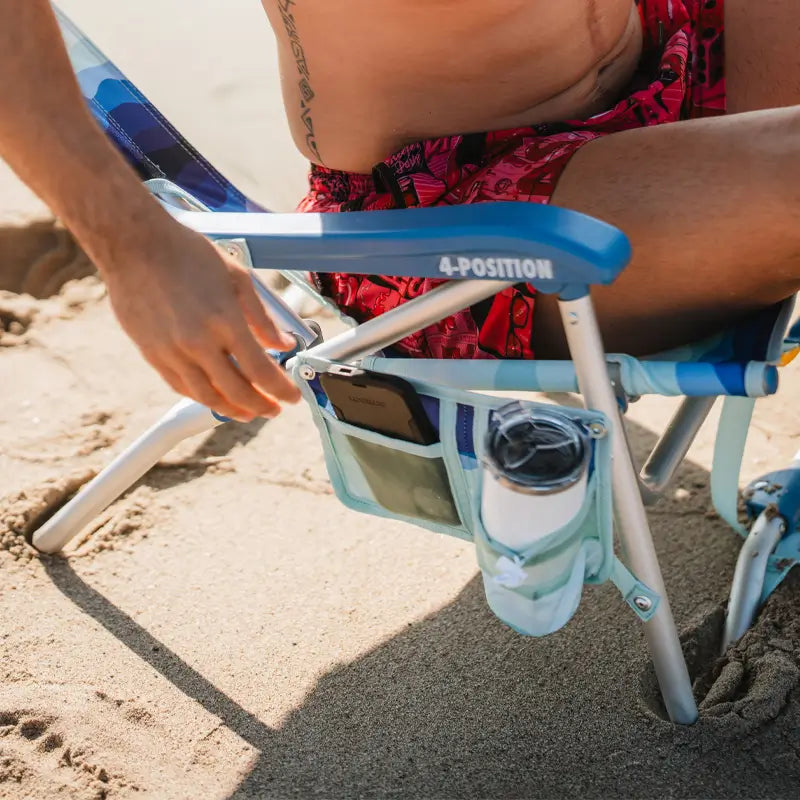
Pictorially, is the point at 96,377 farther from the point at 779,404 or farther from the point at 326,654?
the point at 779,404

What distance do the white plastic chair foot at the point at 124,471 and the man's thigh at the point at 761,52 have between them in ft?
3.07

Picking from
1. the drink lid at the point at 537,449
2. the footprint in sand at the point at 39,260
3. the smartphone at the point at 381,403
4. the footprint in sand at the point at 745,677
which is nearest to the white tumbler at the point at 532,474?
the drink lid at the point at 537,449

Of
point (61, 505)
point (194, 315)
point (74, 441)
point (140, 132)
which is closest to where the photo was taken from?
point (194, 315)

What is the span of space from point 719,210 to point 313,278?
1.99ft

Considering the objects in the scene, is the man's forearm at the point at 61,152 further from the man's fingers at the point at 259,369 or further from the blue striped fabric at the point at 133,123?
the blue striped fabric at the point at 133,123

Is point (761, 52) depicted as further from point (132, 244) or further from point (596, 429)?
point (132, 244)

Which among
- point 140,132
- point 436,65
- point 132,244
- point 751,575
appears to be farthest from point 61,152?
point 751,575

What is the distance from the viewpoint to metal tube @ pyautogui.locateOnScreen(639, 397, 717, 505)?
4.23ft

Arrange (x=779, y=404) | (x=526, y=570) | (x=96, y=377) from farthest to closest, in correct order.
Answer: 1. (x=96, y=377)
2. (x=779, y=404)
3. (x=526, y=570)

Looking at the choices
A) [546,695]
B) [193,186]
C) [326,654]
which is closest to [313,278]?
[193,186]

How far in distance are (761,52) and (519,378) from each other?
662 mm

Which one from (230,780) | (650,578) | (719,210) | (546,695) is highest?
(719,210)

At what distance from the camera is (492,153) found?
4.02ft

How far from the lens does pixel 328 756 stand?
129 cm
